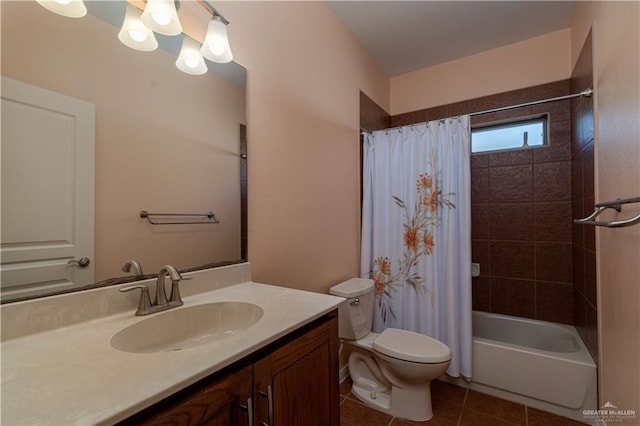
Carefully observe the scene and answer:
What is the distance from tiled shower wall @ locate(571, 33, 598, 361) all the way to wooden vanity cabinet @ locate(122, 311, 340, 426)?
162 cm

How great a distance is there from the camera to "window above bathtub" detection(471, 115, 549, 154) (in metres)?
2.28

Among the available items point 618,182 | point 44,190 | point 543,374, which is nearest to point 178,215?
point 44,190

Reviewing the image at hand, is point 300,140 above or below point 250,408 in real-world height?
above

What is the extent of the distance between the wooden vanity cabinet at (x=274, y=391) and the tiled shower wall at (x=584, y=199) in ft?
5.31

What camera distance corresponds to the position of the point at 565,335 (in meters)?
2.03

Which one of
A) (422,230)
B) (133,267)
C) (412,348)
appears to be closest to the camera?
(133,267)

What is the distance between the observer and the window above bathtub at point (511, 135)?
7.48 feet

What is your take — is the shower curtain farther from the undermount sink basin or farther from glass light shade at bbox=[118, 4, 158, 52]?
glass light shade at bbox=[118, 4, 158, 52]

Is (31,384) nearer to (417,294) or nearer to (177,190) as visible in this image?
(177,190)

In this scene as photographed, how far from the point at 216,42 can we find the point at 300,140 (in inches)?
27.3

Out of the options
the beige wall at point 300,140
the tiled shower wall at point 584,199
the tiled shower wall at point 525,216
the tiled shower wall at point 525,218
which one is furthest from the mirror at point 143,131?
the tiled shower wall at point 525,218

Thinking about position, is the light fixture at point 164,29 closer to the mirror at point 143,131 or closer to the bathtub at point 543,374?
the mirror at point 143,131

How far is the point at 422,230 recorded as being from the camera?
6.55 feet

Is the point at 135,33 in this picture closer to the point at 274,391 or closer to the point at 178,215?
the point at 178,215
